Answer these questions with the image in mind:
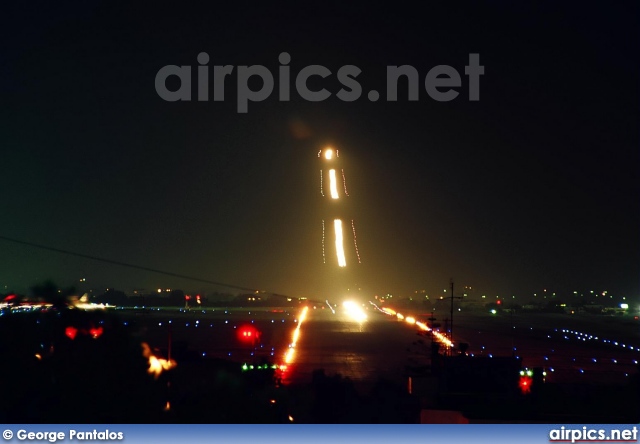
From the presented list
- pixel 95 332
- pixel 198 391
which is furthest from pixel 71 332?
pixel 198 391

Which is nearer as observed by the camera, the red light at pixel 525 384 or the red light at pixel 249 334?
the red light at pixel 525 384

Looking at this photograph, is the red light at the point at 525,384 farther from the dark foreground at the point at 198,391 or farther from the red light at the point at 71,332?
the red light at the point at 71,332

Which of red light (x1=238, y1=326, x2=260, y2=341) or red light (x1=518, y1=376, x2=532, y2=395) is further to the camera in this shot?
red light (x1=238, y1=326, x2=260, y2=341)

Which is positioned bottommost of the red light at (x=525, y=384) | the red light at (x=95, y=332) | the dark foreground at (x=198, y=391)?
the red light at (x=525, y=384)

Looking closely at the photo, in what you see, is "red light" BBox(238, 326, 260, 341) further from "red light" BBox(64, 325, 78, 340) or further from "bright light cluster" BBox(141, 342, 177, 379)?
"red light" BBox(64, 325, 78, 340)

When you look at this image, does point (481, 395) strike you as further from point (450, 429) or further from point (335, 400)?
point (450, 429)

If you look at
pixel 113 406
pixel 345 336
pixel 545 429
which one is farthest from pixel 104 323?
pixel 345 336

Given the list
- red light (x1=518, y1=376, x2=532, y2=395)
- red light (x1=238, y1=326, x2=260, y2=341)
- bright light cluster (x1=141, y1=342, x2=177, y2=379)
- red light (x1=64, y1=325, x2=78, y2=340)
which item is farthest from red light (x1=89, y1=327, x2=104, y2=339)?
red light (x1=238, y1=326, x2=260, y2=341)

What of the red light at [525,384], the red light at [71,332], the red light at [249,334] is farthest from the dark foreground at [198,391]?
the red light at [249,334]
